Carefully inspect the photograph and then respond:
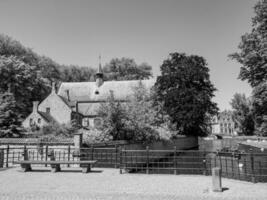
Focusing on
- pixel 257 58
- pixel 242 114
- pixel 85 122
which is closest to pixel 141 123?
pixel 257 58

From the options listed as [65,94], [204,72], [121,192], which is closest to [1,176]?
[121,192]

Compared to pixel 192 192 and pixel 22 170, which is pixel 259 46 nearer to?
pixel 192 192

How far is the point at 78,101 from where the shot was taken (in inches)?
1965

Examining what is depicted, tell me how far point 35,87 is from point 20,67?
17.9 ft

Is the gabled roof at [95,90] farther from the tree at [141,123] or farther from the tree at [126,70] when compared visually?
the tree at [141,123]

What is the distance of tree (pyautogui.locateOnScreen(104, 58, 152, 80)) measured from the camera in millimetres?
66938

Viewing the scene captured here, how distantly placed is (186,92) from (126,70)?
33410 mm

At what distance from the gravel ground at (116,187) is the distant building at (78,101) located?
27.8 m

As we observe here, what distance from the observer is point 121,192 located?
7.81 meters

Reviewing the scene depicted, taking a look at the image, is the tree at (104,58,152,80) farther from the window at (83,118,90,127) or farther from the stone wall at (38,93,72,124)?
the stone wall at (38,93,72,124)

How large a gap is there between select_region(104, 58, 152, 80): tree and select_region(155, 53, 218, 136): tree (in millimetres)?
27494

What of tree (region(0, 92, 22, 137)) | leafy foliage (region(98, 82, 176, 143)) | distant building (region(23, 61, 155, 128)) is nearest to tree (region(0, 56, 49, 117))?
distant building (region(23, 61, 155, 128))

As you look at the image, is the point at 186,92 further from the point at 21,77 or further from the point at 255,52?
the point at 21,77

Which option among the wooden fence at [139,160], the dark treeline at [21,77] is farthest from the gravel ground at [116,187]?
the dark treeline at [21,77]
